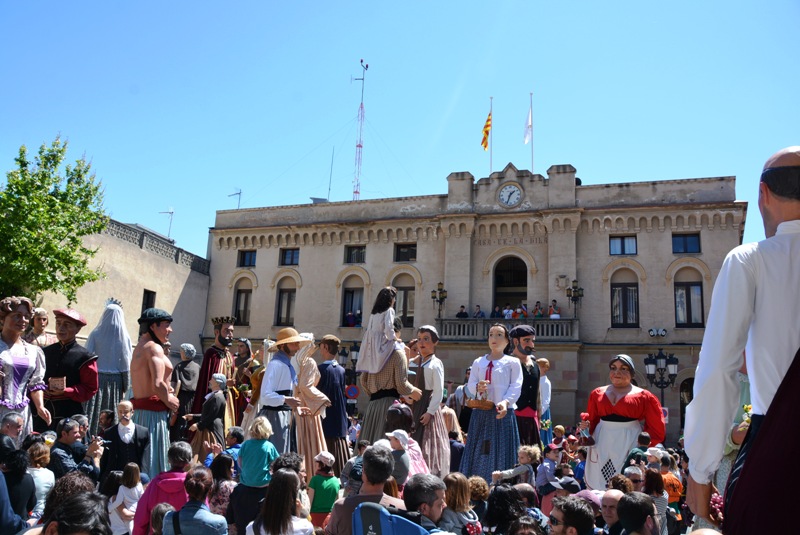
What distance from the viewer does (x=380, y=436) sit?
23.7 feet

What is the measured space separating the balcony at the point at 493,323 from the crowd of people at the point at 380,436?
14.8 m

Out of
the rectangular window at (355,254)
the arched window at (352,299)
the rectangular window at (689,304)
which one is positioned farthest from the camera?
the rectangular window at (355,254)

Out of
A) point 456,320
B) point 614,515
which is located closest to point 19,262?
point 456,320

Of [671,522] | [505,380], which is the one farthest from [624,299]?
[505,380]

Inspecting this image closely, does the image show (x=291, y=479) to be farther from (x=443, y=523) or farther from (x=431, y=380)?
(x=431, y=380)

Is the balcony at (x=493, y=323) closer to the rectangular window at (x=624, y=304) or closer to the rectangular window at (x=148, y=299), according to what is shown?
the rectangular window at (x=624, y=304)

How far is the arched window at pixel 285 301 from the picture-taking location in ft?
101

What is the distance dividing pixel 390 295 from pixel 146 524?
345 cm

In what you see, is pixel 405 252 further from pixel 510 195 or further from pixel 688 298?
pixel 688 298

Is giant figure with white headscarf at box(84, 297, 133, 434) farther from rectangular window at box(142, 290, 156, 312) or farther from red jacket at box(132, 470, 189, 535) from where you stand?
rectangular window at box(142, 290, 156, 312)

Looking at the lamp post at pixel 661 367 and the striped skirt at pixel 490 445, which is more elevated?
the lamp post at pixel 661 367

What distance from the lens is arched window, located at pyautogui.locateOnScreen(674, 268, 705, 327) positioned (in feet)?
81.1

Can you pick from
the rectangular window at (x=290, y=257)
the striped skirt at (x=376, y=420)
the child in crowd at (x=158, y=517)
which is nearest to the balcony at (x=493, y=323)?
the rectangular window at (x=290, y=257)

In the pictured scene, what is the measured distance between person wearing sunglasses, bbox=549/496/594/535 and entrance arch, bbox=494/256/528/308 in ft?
83.7
